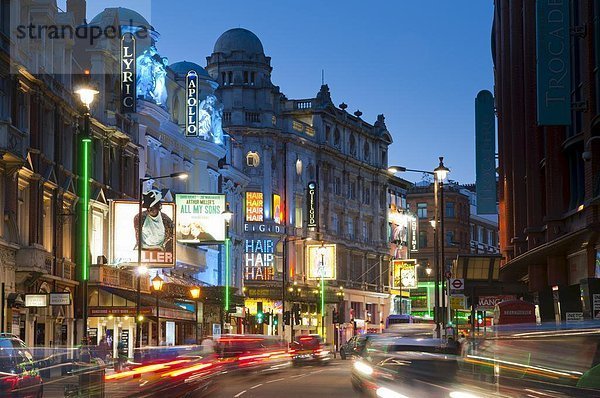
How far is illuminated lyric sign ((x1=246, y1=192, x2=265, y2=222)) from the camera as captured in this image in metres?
96.8

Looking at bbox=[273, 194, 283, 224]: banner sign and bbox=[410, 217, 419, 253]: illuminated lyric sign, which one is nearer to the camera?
bbox=[273, 194, 283, 224]: banner sign

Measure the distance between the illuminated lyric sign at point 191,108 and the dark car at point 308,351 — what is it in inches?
649

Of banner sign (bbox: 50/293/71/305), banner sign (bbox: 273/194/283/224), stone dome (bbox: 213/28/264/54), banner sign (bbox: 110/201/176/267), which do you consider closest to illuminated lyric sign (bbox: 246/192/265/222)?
banner sign (bbox: 273/194/283/224)

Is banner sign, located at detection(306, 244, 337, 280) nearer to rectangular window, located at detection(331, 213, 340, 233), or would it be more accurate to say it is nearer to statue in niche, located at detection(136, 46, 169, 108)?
rectangular window, located at detection(331, 213, 340, 233)

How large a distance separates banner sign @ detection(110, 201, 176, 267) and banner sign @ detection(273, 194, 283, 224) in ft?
129

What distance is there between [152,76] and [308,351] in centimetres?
1788

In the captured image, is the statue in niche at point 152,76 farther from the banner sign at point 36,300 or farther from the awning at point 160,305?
the banner sign at point 36,300

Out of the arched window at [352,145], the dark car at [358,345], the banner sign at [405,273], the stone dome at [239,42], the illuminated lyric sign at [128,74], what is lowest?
the dark car at [358,345]

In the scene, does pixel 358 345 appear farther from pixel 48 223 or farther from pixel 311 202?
pixel 311 202

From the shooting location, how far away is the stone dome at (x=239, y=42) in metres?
104

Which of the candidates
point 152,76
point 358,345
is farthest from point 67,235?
point 152,76

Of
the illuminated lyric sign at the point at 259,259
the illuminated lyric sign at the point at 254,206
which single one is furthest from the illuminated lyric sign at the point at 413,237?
the illuminated lyric sign at the point at 254,206

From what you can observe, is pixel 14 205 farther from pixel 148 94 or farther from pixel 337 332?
pixel 337 332

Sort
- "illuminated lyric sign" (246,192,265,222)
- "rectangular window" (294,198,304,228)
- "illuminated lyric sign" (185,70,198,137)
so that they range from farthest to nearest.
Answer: "rectangular window" (294,198,304,228) < "illuminated lyric sign" (246,192,265,222) < "illuminated lyric sign" (185,70,198,137)
